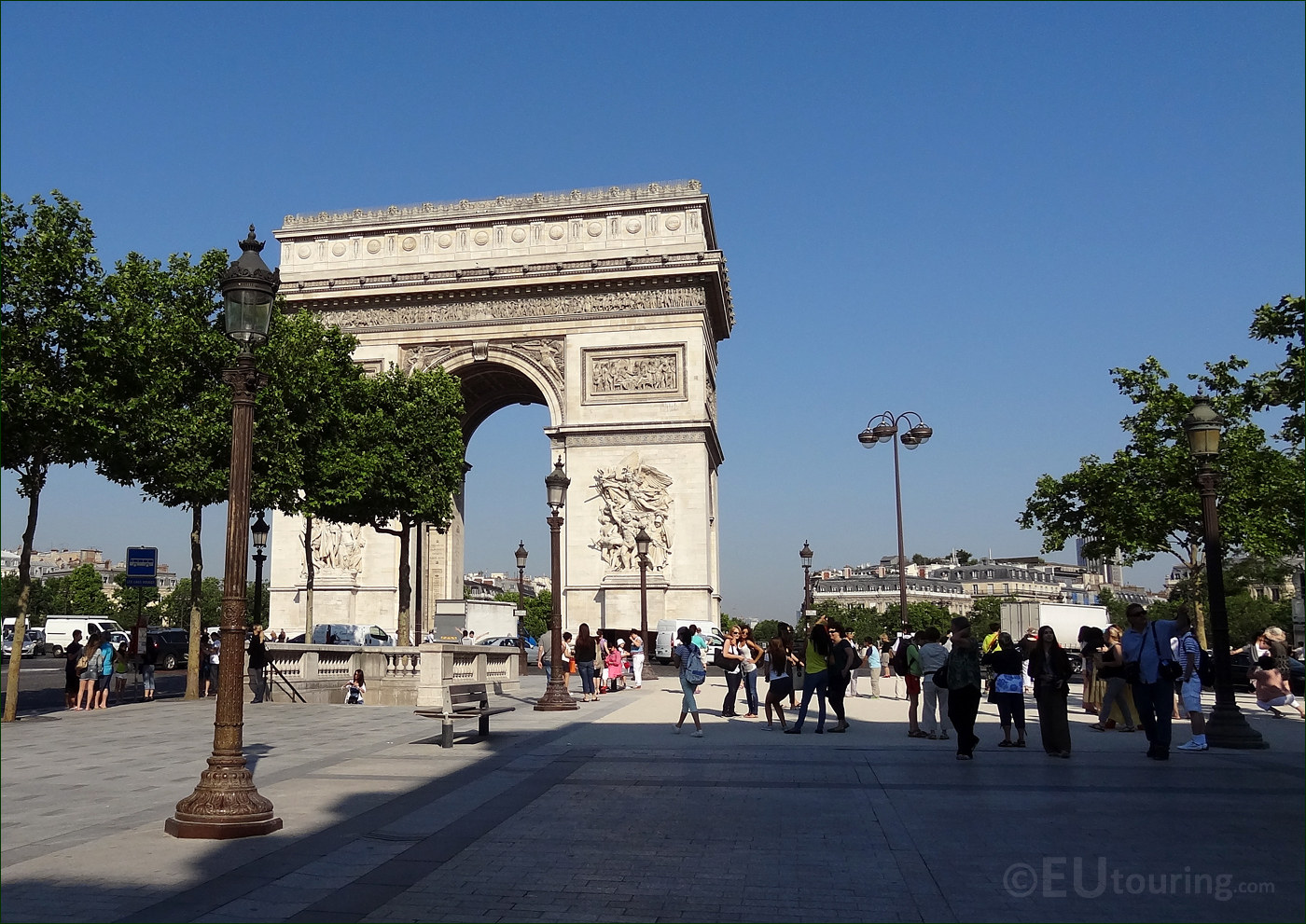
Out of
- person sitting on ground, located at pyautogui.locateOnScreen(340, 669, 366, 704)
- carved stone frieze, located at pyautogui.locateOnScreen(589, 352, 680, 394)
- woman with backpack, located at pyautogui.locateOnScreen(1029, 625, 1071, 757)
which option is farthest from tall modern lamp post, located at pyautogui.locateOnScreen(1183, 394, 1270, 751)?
carved stone frieze, located at pyautogui.locateOnScreen(589, 352, 680, 394)

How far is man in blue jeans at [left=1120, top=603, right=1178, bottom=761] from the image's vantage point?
41.1ft

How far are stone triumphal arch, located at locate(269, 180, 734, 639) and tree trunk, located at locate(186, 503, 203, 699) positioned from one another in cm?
1666

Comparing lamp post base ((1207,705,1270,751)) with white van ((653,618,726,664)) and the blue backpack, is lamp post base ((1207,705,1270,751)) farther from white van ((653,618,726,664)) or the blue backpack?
white van ((653,618,726,664))

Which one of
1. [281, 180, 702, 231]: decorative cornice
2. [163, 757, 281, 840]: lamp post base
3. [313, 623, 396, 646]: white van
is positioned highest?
Answer: [281, 180, 702, 231]: decorative cornice

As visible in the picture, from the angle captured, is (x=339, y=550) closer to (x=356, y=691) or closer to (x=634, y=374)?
(x=634, y=374)

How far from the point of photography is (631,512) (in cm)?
3981

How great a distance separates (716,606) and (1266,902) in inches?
1382

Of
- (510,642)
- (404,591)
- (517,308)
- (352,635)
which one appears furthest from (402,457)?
(510,642)

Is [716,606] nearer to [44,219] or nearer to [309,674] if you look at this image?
[309,674]

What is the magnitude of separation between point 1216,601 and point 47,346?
20.0m

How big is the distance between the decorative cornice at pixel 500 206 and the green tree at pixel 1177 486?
17996 mm

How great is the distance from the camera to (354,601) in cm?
4166

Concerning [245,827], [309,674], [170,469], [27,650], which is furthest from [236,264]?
[27,650]

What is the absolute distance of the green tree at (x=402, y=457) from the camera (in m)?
29.6
